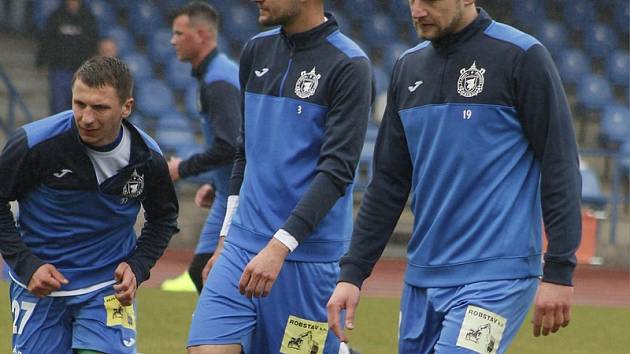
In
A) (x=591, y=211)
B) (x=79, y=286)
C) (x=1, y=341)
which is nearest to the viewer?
(x=79, y=286)

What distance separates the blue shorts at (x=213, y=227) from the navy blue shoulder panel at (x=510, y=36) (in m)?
3.74

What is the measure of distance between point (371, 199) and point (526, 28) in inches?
494

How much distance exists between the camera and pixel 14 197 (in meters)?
5.05

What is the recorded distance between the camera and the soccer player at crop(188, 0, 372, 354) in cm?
504

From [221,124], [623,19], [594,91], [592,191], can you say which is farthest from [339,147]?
[623,19]

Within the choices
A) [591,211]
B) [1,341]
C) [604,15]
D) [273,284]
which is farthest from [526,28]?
[273,284]

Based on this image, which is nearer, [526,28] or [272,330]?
[272,330]

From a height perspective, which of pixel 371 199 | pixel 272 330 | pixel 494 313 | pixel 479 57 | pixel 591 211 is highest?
pixel 479 57

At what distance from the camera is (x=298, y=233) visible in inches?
189

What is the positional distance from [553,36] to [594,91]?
0.95 metres

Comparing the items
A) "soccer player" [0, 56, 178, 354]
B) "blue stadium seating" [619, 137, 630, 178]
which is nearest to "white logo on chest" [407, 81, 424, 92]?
"soccer player" [0, 56, 178, 354]

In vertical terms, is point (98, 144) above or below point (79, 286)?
above

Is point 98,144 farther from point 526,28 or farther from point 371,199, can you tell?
point 526,28

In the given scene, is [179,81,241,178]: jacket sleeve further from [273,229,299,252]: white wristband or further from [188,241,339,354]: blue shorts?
[273,229,299,252]: white wristband
